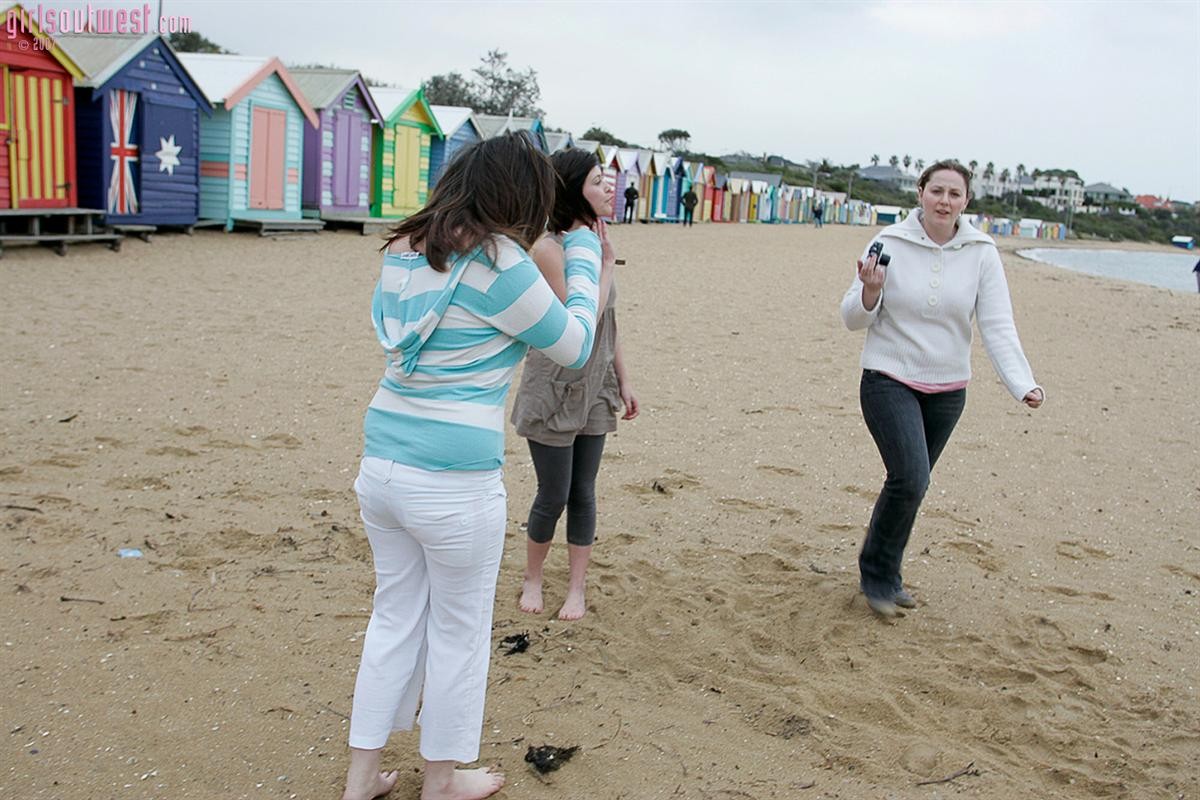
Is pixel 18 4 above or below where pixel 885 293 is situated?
above

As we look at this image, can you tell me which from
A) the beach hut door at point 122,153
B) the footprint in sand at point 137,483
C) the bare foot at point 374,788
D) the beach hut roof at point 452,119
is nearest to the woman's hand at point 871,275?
the bare foot at point 374,788

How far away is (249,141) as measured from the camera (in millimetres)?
17578

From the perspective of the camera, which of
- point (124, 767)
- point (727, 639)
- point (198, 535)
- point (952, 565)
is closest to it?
point (124, 767)

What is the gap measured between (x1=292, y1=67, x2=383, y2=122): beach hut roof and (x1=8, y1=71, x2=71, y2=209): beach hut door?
6315 mm

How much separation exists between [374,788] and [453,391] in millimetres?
1070

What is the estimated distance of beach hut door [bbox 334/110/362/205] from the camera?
20453 mm

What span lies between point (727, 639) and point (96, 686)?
2.08 meters

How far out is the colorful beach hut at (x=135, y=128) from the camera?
1462cm

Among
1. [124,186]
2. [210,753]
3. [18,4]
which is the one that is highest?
[18,4]

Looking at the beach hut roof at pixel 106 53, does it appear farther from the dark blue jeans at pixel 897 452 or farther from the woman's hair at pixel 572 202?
the dark blue jeans at pixel 897 452

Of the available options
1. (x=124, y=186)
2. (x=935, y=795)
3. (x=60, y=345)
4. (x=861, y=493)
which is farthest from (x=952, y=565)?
(x=124, y=186)

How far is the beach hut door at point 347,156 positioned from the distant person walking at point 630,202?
47.8 feet

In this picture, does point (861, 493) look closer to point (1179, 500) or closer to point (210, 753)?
point (1179, 500)

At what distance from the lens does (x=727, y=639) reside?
3.87 metres
